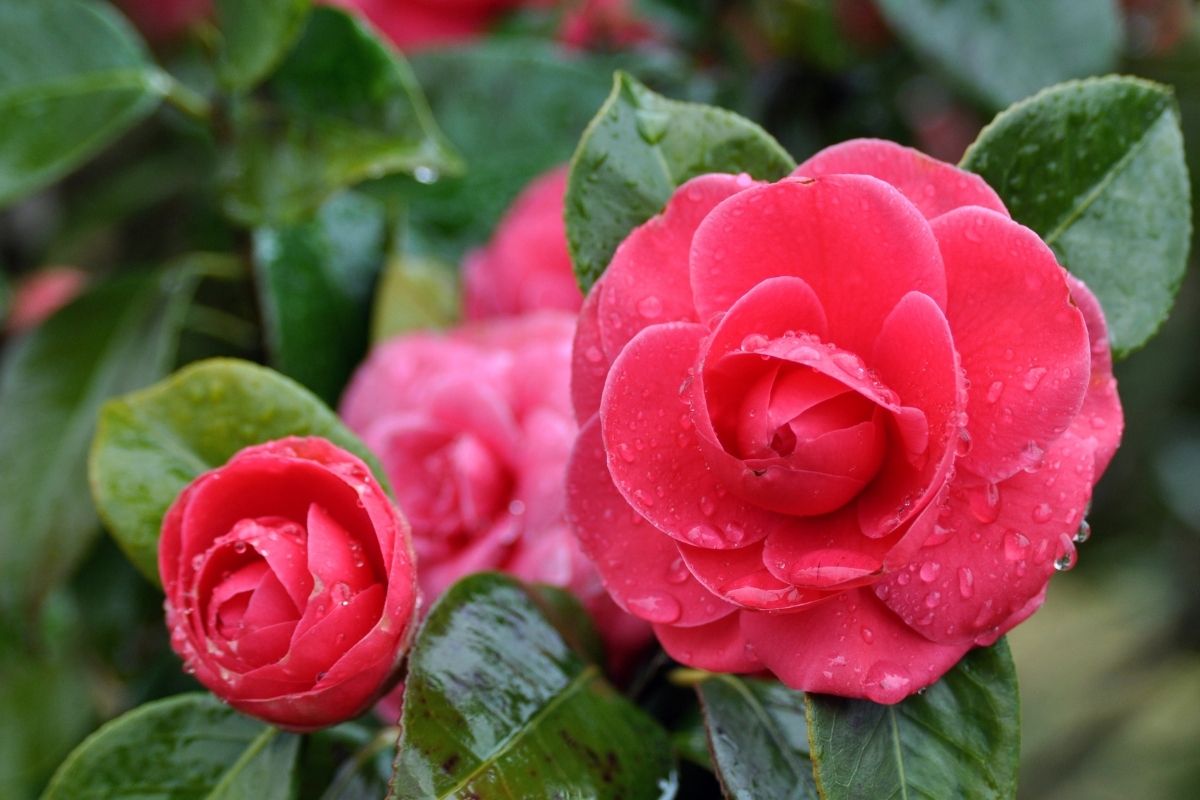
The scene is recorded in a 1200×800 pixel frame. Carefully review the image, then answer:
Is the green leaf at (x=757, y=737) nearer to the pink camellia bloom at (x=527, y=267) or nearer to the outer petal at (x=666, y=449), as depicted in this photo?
the outer petal at (x=666, y=449)

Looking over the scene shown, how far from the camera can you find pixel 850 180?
17.5 inches

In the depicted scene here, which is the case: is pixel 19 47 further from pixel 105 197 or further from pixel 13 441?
pixel 105 197

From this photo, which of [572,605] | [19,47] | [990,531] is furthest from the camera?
[19,47]

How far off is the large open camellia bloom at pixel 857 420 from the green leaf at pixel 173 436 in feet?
0.62

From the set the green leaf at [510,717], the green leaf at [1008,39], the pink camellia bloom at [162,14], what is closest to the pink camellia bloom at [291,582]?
the green leaf at [510,717]

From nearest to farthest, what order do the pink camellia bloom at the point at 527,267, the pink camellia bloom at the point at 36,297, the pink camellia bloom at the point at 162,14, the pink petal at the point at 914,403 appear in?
1. the pink petal at the point at 914,403
2. the pink camellia bloom at the point at 527,267
3. the pink camellia bloom at the point at 36,297
4. the pink camellia bloom at the point at 162,14

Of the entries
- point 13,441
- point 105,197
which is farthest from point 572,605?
point 105,197

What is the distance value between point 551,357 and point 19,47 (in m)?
0.46

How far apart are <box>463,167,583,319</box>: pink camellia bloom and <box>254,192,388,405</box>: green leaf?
0.08 m

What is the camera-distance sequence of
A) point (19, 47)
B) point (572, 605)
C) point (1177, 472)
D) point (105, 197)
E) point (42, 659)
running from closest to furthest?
point (572, 605)
point (19, 47)
point (42, 659)
point (105, 197)
point (1177, 472)

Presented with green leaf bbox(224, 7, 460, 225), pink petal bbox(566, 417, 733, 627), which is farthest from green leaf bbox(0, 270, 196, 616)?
pink petal bbox(566, 417, 733, 627)

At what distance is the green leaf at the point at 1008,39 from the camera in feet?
2.79

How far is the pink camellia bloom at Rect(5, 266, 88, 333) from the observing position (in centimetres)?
108

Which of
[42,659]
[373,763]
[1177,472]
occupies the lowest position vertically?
[1177,472]
